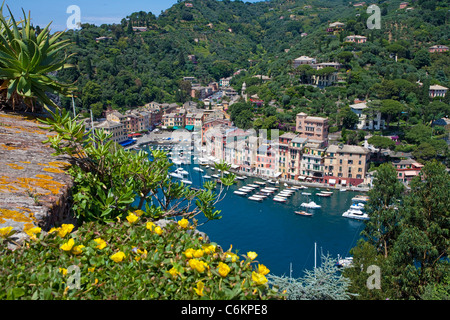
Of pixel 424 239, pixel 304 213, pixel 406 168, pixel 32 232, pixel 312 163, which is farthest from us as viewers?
pixel 312 163

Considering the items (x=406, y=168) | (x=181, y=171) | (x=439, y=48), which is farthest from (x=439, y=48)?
(x=181, y=171)

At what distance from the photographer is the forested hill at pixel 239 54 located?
Result: 4659 cm

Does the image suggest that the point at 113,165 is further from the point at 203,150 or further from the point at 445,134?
the point at 445,134

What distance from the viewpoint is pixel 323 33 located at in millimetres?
64250

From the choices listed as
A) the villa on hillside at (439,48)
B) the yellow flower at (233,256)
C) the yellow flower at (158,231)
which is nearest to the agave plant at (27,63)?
the yellow flower at (158,231)

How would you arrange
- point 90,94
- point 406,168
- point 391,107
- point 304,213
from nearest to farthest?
point 304,213
point 406,168
point 391,107
point 90,94

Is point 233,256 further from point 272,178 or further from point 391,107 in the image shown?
point 391,107

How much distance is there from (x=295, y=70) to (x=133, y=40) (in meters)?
34.8

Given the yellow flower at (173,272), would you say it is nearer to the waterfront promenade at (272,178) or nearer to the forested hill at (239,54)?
the waterfront promenade at (272,178)

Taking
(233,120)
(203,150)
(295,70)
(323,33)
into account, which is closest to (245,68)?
(323,33)

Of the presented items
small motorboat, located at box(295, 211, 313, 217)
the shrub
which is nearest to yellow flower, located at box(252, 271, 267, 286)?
the shrub

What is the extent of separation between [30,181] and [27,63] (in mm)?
1146

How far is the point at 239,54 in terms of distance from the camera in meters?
84.1

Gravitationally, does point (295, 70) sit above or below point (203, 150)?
above
